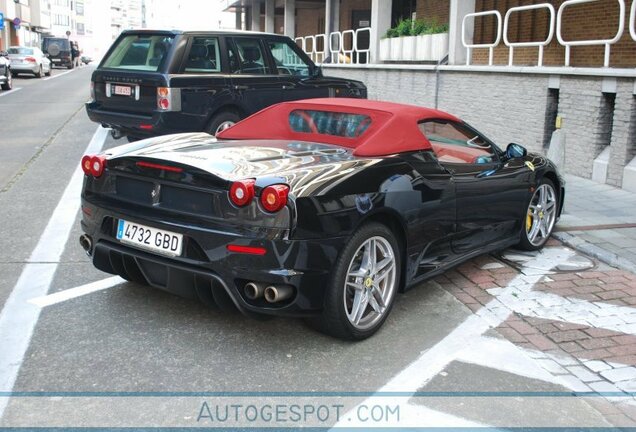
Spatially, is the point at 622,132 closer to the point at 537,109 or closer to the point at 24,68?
the point at 537,109

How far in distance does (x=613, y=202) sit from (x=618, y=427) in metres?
5.47

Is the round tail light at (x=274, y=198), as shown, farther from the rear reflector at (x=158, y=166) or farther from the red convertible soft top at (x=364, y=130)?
the red convertible soft top at (x=364, y=130)

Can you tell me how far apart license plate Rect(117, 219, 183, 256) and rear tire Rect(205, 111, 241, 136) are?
5.28m

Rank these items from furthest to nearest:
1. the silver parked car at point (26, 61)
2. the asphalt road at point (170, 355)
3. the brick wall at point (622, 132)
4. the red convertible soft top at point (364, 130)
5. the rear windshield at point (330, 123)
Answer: the silver parked car at point (26, 61)
the brick wall at point (622, 132)
the rear windshield at point (330, 123)
the red convertible soft top at point (364, 130)
the asphalt road at point (170, 355)

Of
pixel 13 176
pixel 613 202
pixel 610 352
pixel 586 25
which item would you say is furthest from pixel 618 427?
pixel 586 25

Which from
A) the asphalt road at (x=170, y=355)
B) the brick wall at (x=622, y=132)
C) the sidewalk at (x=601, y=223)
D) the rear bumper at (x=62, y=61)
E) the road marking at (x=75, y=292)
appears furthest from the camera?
the rear bumper at (x=62, y=61)

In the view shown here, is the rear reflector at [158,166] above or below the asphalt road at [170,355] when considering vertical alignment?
above

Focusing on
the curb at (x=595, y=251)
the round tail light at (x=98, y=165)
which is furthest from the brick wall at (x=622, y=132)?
the round tail light at (x=98, y=165)

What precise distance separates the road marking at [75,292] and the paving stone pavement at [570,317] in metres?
2.41

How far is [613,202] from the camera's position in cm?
820

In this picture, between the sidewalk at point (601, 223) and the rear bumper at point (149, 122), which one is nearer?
the sidewalk at point (601, 223)

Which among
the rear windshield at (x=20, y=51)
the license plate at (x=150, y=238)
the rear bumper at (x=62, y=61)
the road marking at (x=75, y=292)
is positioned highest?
the rear windshield at (x=20, y=51)

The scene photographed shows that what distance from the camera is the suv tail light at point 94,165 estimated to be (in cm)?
442

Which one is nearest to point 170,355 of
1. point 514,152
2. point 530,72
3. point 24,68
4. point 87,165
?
point 87,165
